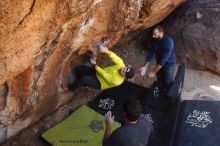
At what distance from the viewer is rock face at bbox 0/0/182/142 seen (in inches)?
166

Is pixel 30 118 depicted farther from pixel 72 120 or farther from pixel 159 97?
pixel 159 97

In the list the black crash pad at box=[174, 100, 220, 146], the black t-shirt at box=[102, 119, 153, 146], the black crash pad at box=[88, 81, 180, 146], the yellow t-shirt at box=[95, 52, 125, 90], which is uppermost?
the black t-shirt at box=[102, 119, 153, 146]

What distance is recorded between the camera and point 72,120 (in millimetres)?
6816

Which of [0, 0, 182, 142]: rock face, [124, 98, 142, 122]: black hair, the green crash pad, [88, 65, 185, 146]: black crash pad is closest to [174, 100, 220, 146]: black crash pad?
[88, 65, 185, 146]: black crash pad

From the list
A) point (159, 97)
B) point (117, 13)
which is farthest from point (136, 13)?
point (159, 97)

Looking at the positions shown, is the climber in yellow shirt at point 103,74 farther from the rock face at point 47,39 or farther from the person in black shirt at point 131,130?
the person in black shirt at point 131,130

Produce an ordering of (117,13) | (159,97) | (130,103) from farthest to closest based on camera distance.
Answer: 1. (159,97)
2. (117,13)
3. (130,103)

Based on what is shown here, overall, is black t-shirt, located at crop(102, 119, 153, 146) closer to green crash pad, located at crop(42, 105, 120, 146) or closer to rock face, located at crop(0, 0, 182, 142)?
rock face, located at crop(0, 0, 182, 142)

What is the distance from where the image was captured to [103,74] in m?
6.48

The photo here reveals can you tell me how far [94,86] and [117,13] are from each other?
1.27 m

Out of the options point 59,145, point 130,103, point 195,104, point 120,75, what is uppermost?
point 130,103

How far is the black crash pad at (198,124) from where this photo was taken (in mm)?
6023

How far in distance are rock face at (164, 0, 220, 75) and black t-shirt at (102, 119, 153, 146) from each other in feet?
13.0

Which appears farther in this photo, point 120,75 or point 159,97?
point 159,97
